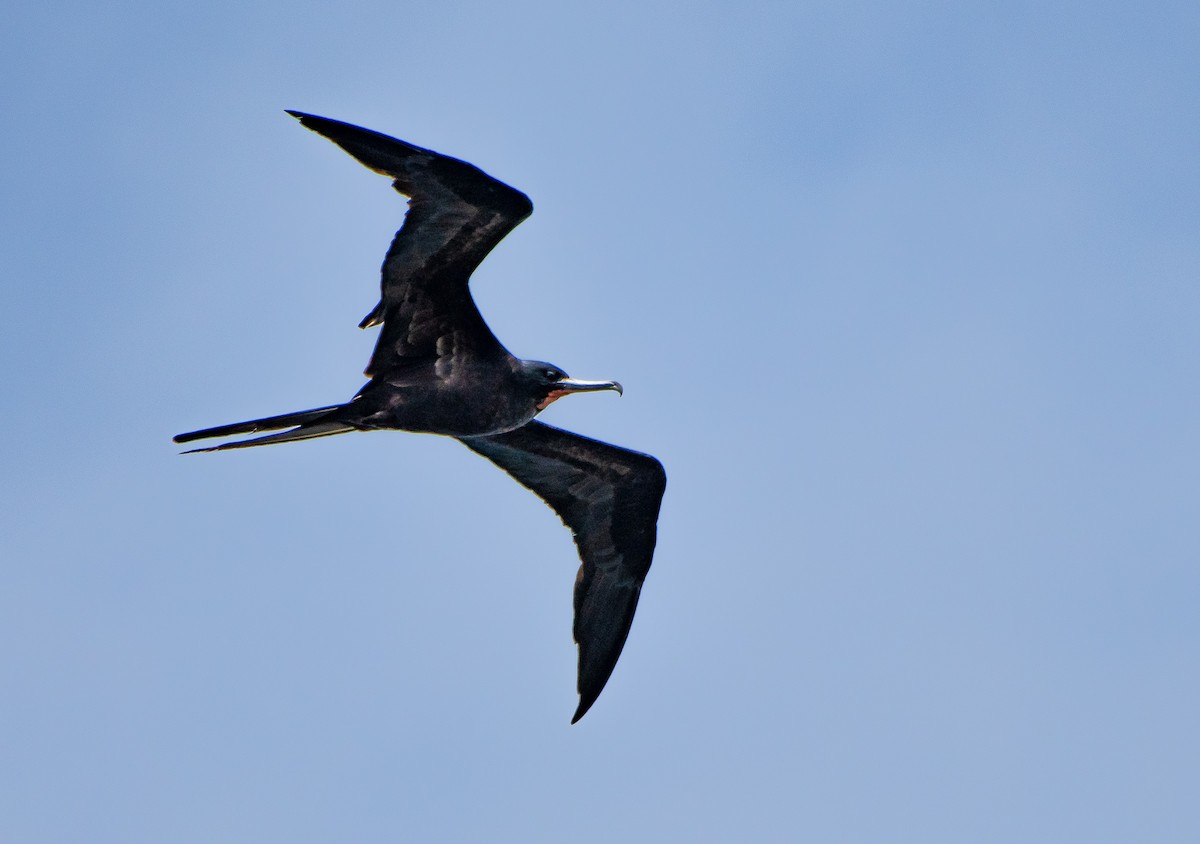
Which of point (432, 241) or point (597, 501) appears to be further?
point (597, 501)

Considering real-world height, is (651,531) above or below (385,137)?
below

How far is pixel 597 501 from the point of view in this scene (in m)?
11.4

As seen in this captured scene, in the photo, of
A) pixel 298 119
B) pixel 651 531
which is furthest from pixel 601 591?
pixel 298 119

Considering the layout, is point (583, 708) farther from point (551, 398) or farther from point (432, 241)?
point (432, 241)

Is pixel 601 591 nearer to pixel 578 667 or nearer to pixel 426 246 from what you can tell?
pixel 578 667

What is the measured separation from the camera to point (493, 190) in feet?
31.8

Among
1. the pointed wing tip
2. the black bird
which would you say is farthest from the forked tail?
the pointed wing tip

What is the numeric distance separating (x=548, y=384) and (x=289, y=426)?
166cm

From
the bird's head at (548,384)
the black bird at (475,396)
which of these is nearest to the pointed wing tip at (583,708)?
the black bird at (475,396)

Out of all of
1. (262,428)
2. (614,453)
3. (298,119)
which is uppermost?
(298,119)

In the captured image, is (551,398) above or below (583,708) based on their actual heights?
above

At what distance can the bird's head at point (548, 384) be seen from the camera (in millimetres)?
10469

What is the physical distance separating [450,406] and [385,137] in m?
1.75

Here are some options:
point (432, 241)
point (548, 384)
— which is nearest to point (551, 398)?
point (548, 384)
